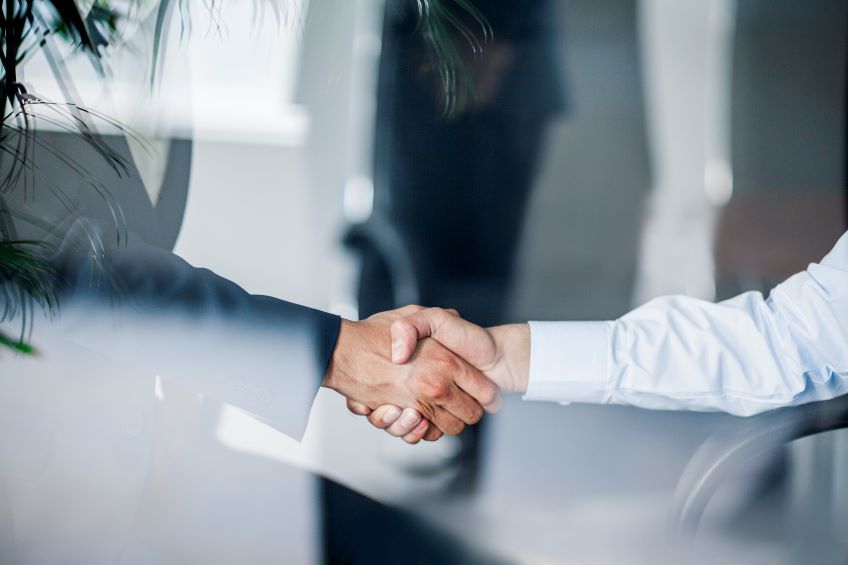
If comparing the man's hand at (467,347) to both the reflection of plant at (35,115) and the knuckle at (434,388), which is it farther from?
the reflection of plant at (35,115)

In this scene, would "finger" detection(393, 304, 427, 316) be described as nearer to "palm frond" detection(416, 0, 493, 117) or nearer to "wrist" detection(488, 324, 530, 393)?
"wrist" detection(488, 324, 530, 393)

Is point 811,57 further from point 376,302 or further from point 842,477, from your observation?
point 376,302

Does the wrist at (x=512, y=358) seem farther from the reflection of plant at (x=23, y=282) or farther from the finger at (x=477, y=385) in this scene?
the reflection of plant at (x=23, y=282)

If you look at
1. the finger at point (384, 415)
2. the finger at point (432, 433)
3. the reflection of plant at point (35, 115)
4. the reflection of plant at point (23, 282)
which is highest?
the reflection of plant at point (35, 115)

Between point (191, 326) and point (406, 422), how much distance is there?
9.8 inches

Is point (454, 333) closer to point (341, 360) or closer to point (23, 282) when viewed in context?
point (341, 360)

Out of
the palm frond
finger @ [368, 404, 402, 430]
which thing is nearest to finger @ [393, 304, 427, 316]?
finger @ [368, 404, 402, 430]

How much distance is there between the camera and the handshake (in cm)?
70

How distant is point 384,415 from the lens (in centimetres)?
73

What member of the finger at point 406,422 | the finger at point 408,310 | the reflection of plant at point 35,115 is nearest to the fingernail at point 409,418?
the finger at point 406,422

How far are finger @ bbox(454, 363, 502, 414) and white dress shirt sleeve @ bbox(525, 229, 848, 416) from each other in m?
0.04

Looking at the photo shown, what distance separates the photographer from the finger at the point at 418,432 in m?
0.74

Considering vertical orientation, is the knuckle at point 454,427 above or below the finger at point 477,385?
below

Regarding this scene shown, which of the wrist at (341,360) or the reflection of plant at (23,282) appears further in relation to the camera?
the wrist at (341,360)
